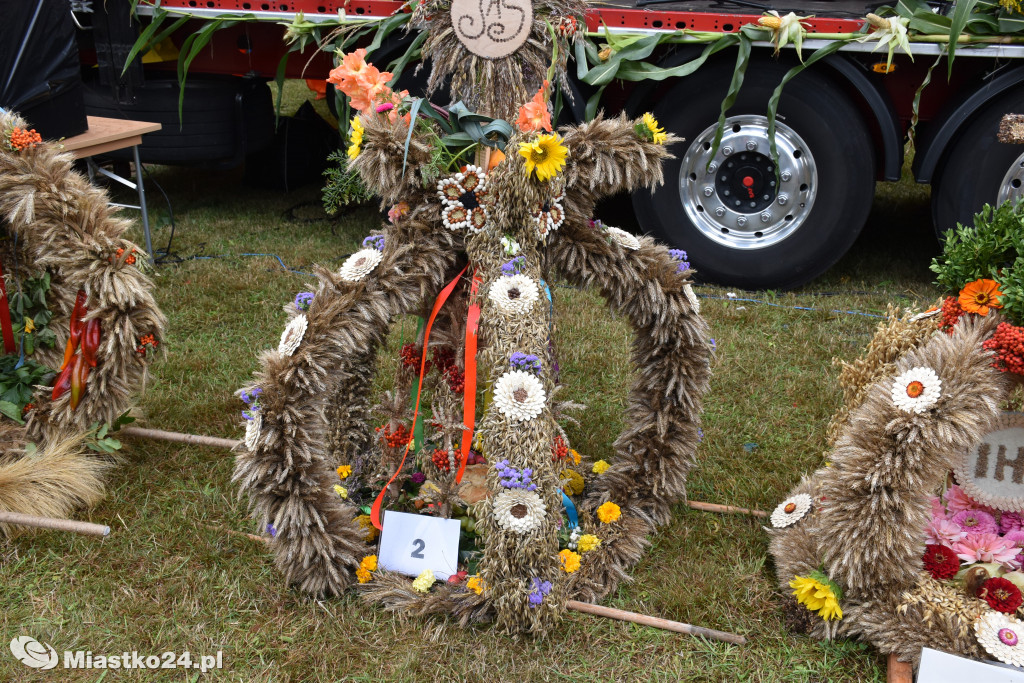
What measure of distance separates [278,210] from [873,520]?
4.86m

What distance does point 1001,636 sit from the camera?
1885 millimetres

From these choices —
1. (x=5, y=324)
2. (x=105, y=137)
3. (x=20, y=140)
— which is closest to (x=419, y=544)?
(x=5, y=324)

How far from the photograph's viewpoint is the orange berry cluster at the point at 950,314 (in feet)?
6.83

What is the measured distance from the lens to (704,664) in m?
2.05

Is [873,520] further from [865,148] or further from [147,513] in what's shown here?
[865,148]

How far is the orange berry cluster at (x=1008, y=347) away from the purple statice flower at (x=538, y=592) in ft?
3.90

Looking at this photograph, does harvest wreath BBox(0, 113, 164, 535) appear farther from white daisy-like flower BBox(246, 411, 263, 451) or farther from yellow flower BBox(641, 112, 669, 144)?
yellow flower BBox(641, 112, 669, 144)

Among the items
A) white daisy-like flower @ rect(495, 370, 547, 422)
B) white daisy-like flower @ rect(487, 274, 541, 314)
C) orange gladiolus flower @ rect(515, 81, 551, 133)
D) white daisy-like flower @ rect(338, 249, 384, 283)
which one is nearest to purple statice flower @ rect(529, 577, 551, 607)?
white daisy-like flower @ rect(495, 370, 547, 422)

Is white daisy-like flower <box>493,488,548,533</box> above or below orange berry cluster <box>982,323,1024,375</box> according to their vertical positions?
below

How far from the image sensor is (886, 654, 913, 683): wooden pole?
1.93 meters

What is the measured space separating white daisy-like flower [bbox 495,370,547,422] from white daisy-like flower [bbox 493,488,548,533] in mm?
184

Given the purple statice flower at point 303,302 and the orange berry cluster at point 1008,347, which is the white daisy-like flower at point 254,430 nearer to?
the purple statice flower at point 303,302

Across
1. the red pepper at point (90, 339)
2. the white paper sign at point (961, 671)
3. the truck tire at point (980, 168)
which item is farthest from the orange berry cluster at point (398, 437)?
the truck tire at point (980, 168)

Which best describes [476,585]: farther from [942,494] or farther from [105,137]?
[105,137]
